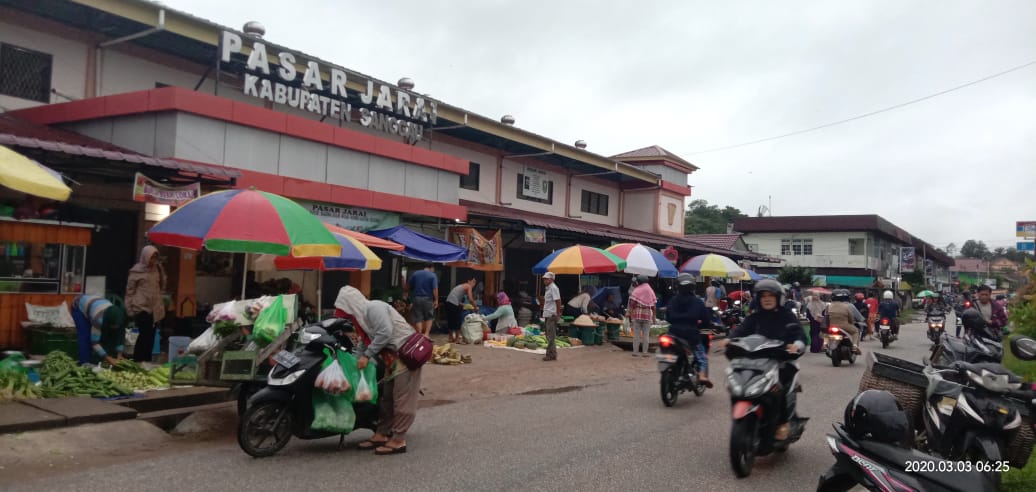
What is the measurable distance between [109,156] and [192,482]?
257 inches

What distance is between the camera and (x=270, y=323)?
7242 mm

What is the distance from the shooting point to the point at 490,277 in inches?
859

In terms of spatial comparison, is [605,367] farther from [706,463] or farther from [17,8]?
[17,8]

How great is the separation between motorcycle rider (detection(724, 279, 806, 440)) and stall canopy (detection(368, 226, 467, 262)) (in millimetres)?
9098

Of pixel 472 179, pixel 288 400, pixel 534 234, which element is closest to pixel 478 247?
pixel 534 234

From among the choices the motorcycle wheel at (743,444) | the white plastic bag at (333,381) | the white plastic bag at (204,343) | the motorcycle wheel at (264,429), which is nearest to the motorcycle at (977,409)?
the motorcycle wheel at (743,444)

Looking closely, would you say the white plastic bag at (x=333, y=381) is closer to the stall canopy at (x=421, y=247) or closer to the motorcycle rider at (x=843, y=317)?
the stall canopy at (x=421, y=247)

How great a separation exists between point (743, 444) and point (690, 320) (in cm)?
401

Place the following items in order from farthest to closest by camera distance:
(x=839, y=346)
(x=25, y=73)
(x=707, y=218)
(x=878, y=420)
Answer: (x=707, y=218) → (x=839, y=346) → (x=25, y=73) → (x=878, y=420)

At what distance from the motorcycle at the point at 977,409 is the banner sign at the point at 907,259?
59.6 metres

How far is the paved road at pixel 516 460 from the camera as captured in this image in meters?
5.50

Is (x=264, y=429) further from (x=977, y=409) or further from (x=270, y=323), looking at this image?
(x=977, y=409)

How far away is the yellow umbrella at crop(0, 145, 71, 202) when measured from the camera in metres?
7.31
